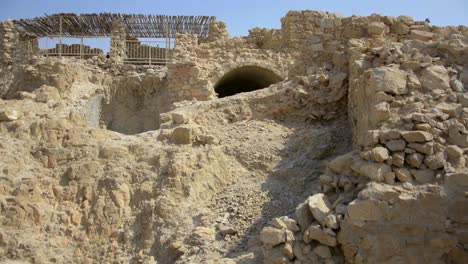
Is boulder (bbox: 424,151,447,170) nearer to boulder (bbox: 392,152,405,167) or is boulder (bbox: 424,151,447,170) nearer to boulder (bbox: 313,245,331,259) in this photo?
boulder (bbox: 392,152,405,167)

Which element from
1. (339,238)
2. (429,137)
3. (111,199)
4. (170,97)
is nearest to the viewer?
(339,238)

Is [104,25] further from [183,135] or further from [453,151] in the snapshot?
[453,151]

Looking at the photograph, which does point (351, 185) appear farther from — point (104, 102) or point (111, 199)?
point (104, 102)

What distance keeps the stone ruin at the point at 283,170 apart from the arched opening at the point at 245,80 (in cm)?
235

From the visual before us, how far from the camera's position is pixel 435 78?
18.2 feet

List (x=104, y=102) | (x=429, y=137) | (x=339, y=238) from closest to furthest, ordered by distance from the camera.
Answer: (x=339, y=238)
(x=429, y=137)
(x=104, y=102)

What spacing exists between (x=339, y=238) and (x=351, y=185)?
735 millimetres

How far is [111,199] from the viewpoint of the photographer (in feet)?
19.7

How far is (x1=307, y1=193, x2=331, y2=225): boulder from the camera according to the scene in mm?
4648

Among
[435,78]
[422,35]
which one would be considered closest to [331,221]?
[435,78]

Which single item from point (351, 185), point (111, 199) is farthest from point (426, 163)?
point (111, 199)

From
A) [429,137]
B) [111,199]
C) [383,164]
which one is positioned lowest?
[111,199]

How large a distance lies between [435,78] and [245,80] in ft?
24.4

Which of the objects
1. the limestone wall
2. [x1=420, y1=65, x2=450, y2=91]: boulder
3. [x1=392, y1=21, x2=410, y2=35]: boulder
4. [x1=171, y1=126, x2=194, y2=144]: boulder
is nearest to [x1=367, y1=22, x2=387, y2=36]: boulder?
[x1=392, y1=21, x2=410, y2=35]: boulder
